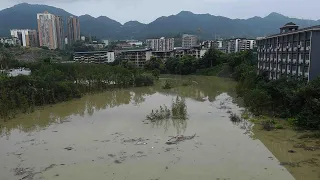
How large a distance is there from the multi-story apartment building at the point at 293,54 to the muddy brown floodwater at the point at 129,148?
4427 mm

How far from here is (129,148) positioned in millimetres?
9914

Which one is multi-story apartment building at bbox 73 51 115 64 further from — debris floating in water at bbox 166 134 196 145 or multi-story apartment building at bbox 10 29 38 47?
debris floating in water at bbox 166 134 196 145

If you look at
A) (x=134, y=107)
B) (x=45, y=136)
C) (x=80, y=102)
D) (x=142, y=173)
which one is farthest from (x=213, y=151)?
(x=80, y=102)

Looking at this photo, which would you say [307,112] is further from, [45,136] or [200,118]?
[45,136]

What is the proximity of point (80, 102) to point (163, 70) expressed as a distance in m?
25.6

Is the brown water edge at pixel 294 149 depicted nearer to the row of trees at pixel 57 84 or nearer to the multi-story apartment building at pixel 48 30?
the row of trees at pixel 57 84

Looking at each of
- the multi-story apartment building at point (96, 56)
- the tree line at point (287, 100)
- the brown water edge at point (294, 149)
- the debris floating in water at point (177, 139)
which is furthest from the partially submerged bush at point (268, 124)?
the multi-story apartment building at point (96, 56)

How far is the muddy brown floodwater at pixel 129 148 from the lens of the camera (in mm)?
7898

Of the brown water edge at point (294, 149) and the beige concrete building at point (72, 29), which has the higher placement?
the beige concrete building at point (72, 29)

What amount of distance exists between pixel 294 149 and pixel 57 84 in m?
Result: 14.7

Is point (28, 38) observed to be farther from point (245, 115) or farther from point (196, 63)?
point (245, 115)

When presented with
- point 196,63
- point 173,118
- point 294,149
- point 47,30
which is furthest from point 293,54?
point 47,30

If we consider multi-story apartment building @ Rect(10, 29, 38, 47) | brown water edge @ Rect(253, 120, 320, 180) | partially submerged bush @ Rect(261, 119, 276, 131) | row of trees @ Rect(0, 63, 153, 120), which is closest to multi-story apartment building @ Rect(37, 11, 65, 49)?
multi-story apartment building @ Rect(10, 29, 38, 47)

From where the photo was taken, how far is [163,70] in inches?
1729
